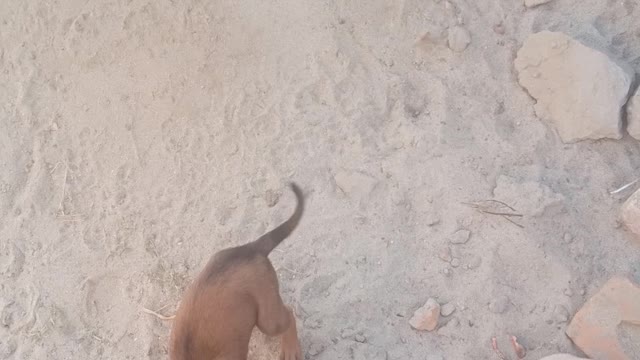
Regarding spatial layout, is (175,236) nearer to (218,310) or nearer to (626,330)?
(218,310)

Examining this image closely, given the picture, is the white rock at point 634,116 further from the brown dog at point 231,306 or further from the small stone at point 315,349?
the small stone at point 315,349

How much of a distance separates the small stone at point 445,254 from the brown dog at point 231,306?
2.96 ft

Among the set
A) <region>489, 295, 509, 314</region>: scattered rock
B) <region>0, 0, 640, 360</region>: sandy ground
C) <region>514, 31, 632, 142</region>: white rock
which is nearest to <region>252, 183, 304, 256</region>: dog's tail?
<region>0, 0, 640, 360</region>: sandy ground

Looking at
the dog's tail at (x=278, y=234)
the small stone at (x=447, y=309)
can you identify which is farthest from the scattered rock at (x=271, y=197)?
the small stone at (x=447, y=309)

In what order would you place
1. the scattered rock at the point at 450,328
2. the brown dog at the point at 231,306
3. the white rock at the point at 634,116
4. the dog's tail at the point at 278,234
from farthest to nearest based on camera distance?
the white rock at the point at 634,116
the scattered rock at the point at 450,328
the dog's tail at the point at 278,234
the brown dog at the point at 231,306

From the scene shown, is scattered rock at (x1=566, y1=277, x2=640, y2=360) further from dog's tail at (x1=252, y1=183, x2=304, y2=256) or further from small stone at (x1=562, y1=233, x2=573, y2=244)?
dog's tail at (x1=252, y1=183, x2=304, y2=256)

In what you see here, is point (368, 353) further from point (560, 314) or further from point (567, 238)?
point (567, 238)

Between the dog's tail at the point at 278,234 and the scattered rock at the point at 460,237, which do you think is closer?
the dog's tail at the point at 278,234

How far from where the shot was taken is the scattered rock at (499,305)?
4.51 metres

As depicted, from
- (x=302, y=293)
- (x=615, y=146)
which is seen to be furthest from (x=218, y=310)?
(x=615, y=146)

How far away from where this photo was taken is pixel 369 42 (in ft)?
17.4

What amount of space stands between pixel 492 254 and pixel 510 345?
496mm

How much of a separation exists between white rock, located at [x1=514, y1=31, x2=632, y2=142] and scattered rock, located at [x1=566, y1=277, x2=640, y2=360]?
3.13ft

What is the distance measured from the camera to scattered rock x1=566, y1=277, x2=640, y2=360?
4.23m
